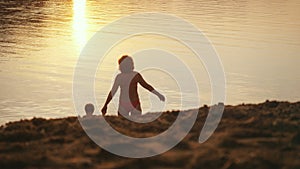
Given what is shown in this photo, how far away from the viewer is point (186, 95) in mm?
17984

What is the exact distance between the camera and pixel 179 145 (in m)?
7.18

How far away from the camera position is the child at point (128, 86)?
9398 millimetres

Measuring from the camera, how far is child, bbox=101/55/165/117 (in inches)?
370

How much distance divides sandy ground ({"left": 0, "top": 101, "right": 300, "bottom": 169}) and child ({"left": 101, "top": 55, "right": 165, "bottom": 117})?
3.43 ft

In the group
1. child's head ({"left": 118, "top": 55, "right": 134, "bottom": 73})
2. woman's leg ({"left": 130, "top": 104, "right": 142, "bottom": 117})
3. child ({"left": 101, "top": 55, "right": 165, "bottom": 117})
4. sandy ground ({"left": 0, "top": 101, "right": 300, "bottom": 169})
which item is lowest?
sandy ground ({"left": 0, "top": 101, "right": 300, "bottom": 169})

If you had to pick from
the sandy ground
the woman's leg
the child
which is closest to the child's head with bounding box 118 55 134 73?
the child

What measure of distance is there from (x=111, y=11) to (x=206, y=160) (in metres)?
44.3

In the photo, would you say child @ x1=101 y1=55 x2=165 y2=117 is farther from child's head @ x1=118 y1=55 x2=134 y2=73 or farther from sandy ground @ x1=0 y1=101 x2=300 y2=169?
sandy ground @ x1=0 y1=101 x2=300 y2=169

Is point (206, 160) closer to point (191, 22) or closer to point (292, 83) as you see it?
point (292, 83)

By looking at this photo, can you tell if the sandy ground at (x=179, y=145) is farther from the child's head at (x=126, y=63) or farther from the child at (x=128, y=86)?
the child's head at (x=126, y=63)

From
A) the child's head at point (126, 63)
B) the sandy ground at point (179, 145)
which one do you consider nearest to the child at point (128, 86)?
the child's head at point (126, 63)

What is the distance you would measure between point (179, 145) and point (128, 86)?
2.65 meters

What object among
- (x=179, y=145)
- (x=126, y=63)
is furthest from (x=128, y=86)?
(x=179, y=145)

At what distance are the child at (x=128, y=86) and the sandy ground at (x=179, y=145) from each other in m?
1.05
